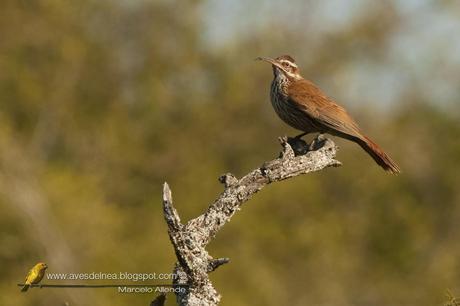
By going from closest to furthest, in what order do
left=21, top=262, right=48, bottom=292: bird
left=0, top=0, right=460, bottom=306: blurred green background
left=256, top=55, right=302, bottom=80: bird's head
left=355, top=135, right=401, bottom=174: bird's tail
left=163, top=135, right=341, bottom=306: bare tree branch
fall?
left=21, top=262, right=48, bottom=292: bird → left=163, top=135, right=341, bottom=306: bare tree branch → left=355, top=135, right=401, bottom=174: bird's tail → left=256, top=55, right=302, bottom=80: bird's head → left=0, top=0, right=460, bottom=306: blurred green background

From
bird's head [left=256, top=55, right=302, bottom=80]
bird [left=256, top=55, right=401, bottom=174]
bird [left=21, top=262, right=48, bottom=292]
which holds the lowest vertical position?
bird [left=21, top=262, right=48, bottom=292]

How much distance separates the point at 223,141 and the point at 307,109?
33.7 metres

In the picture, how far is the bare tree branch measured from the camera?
7.16 metres

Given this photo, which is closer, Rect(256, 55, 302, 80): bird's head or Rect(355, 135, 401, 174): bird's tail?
Rect(355, 135, 401, 174): bird's tail

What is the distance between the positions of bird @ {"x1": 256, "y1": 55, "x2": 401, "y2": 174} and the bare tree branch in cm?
312

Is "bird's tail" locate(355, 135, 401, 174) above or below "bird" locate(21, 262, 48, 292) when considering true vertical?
above

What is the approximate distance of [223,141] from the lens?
46.1 meters

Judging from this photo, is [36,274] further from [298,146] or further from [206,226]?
[298,146]

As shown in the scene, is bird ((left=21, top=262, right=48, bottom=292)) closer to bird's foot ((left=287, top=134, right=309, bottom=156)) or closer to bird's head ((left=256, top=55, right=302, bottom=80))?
bird's foot ((left=287, top=134, right=309, bottom=156))

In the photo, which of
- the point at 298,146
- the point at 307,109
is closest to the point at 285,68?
the point at 307,109

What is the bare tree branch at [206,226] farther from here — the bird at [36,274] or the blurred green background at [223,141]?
the blurred green background at [223,141]

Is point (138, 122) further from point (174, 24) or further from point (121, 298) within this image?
point (121, 298)

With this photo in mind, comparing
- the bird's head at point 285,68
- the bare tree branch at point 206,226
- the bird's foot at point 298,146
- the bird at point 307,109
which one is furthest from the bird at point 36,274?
the bird's head at point 285,68

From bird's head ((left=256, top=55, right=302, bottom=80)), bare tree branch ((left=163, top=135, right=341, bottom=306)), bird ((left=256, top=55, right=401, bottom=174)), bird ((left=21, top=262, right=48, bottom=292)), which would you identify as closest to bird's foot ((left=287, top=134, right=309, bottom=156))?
bird ((left=256, top=55, right=401, bottom=174))
